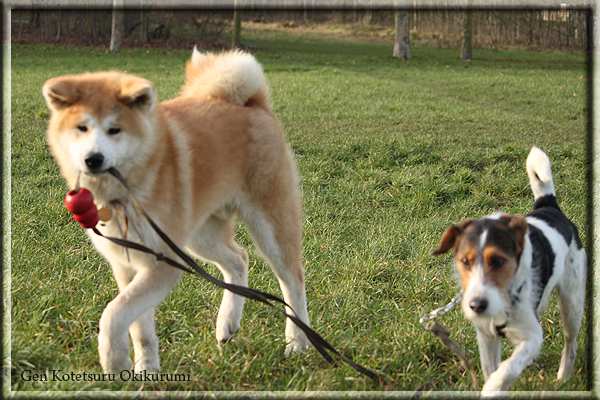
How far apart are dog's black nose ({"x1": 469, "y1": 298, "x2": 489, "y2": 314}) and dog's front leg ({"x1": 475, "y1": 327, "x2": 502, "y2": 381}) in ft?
1.06

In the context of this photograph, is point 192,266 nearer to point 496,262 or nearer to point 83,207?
point 83,207

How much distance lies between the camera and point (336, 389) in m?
2.78

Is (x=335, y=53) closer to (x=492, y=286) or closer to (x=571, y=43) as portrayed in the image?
(x=571, y=43)

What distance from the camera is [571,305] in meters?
3.06

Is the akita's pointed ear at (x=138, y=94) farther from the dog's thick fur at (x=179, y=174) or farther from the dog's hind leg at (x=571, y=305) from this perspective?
the dog's hind leg at (x=571, y=305)

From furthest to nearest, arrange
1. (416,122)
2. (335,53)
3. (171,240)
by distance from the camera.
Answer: (335,53)
(416,122)
(171,240)

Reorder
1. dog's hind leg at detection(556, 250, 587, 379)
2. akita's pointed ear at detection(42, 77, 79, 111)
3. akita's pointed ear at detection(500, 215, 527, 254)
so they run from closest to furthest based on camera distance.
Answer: akita's pointed ear at detection(42, 77, 79, 111) < akita's pointed ear at detection(500, 215, 527, 254) < dog's hind leg at detection(556, 250, 587, 379)

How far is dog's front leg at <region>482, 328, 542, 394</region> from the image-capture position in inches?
98.7

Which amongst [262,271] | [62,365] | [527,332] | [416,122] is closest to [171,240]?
[62,365]

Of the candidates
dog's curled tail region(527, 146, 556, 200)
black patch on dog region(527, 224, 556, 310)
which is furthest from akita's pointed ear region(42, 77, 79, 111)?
dog's curled tail region(527, 146, 556, 200)

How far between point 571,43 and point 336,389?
83.7 ft

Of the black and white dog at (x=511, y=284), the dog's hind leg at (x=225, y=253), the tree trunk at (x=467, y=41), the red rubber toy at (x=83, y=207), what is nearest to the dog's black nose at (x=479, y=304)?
the black and white dog at (x=511, y=284)

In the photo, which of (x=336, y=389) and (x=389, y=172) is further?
(x=389, y=172)

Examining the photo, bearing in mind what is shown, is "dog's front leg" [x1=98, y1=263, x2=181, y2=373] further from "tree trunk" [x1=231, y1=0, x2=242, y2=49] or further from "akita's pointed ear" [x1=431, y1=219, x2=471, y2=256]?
"tree trunk" [x1=231, y1=0, x2=242, y2=49]
